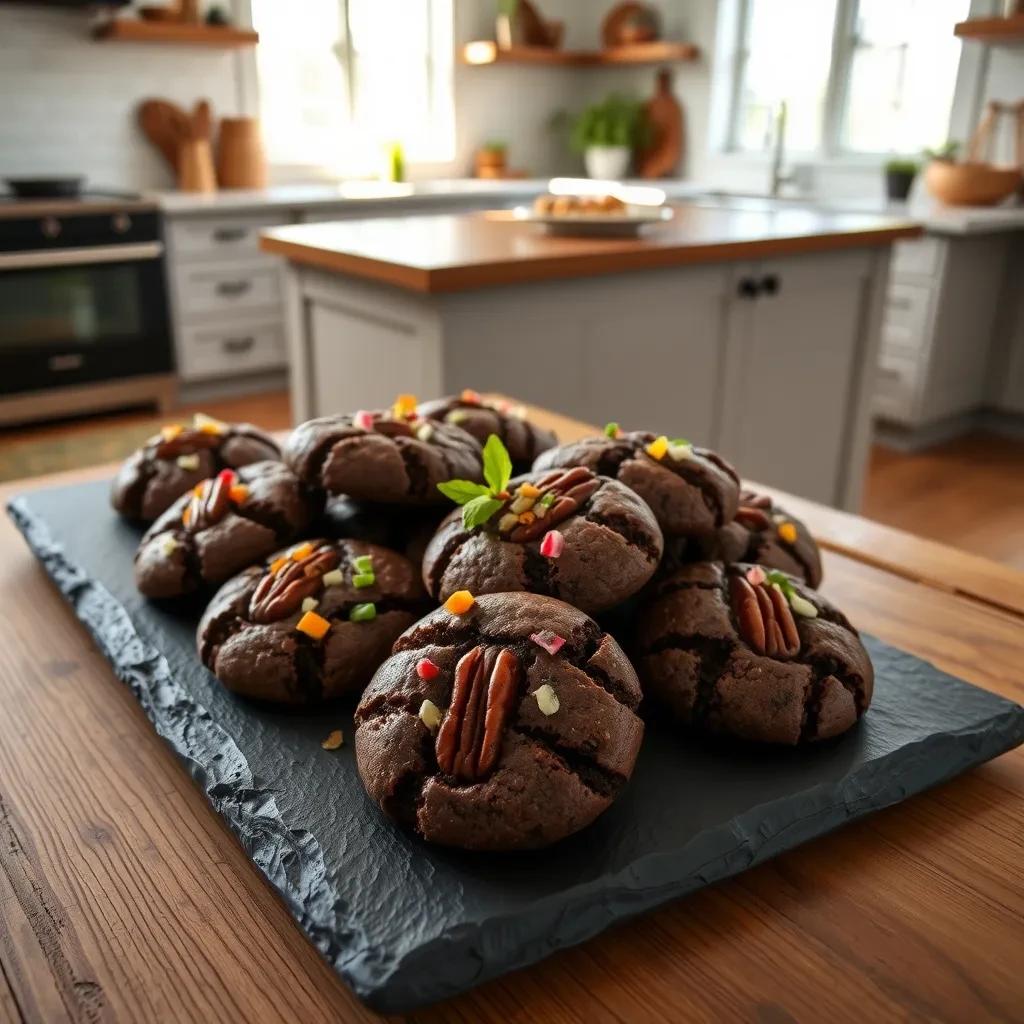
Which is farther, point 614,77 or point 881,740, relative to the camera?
point 614,77

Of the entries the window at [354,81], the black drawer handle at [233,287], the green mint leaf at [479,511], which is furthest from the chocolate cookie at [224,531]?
the window at [354,81]

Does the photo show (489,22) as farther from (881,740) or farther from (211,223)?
(881,740)

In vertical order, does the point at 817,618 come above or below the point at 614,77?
below

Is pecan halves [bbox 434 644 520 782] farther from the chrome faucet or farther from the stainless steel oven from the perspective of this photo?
the chrome faucet

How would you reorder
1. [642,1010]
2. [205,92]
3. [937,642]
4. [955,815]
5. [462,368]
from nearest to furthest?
1. [642,1010]
2. [955,815]
3. [937,642]
4. [462,368]
5. [205,92]

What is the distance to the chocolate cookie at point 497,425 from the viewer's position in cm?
109

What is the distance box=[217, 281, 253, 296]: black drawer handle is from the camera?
421 centimetres

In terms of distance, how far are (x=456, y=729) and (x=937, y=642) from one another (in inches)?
22.8

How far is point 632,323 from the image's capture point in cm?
234

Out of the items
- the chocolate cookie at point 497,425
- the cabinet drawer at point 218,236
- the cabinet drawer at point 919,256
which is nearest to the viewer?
the chocolate cookie at point 497,425

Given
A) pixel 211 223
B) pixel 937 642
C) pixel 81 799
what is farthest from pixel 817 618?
pixel 211 223

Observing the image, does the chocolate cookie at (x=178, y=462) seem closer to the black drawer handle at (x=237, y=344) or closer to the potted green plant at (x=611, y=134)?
the black drawer handle at (x=237, y=344)

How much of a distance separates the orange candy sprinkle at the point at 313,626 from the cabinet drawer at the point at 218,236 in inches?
143

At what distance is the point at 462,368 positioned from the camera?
80.4 inches
